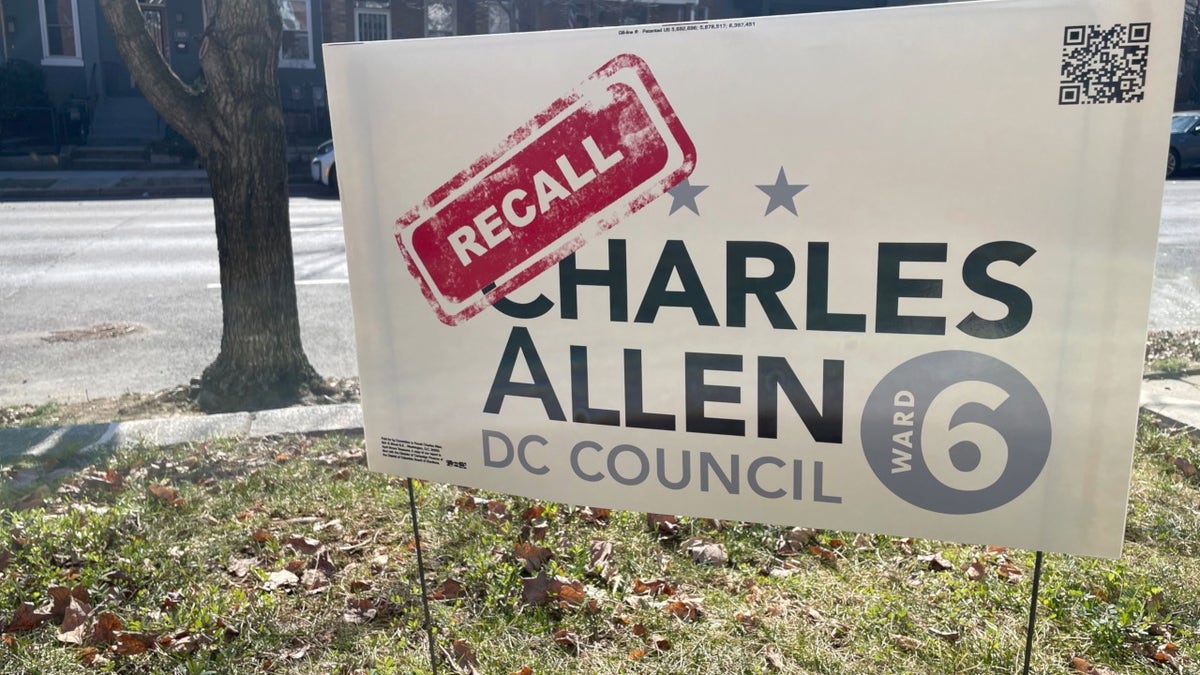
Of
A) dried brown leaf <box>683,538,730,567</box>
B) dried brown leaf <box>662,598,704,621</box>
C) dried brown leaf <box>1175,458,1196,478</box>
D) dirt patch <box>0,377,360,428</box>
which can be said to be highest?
dried brown leaf <box>1175,458,1196,478</box>

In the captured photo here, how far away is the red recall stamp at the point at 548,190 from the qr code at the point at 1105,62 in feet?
2.74

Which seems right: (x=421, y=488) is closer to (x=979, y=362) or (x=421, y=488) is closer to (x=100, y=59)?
(x=979, y=362)

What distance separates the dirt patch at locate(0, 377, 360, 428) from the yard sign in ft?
11.1

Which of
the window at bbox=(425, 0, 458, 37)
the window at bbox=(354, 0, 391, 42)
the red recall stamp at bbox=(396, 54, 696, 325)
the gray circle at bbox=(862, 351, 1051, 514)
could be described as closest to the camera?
the gray circle at bbox=(862, 351, 1051, 514)

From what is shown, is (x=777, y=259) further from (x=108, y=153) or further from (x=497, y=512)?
(x=108, y=153)

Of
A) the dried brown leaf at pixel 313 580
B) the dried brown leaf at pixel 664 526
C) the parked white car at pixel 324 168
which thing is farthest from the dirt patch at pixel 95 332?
the parked white car at pixel 324 168

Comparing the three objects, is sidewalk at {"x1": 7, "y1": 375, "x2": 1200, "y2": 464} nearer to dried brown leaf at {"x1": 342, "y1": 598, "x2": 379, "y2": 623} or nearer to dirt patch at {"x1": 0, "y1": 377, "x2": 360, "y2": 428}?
dirt patch at {"x1": 0, "y1": 377, "x2": 360, "y2": 428}

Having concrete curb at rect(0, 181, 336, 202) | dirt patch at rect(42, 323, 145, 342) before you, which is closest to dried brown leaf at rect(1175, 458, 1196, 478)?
dirt patch at rect(42, 323, 145, 342)

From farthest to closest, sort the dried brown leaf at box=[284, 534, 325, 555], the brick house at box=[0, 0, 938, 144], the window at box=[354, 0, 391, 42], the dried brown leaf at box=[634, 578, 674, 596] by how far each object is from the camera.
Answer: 1. the window at box=[354, 0, 391, 42]
2. the brick house at box=[0, 0, 938, 144]
3. the dried brown leaf at box=[284, 534, 325, 555]
4. the dried brown leaf at box=[634, 578, 674, 596]

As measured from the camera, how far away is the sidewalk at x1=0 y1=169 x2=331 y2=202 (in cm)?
1881

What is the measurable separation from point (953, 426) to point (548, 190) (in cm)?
115

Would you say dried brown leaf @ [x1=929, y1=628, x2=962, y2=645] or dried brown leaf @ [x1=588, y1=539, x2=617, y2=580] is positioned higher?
dried brown leaf @ [x1=588, y1=539, x2=617, y2=580]

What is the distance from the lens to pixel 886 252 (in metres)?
2.32

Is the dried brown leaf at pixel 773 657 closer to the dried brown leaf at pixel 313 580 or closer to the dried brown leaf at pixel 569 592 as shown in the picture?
the dried brown leaf at pixel 569 592
